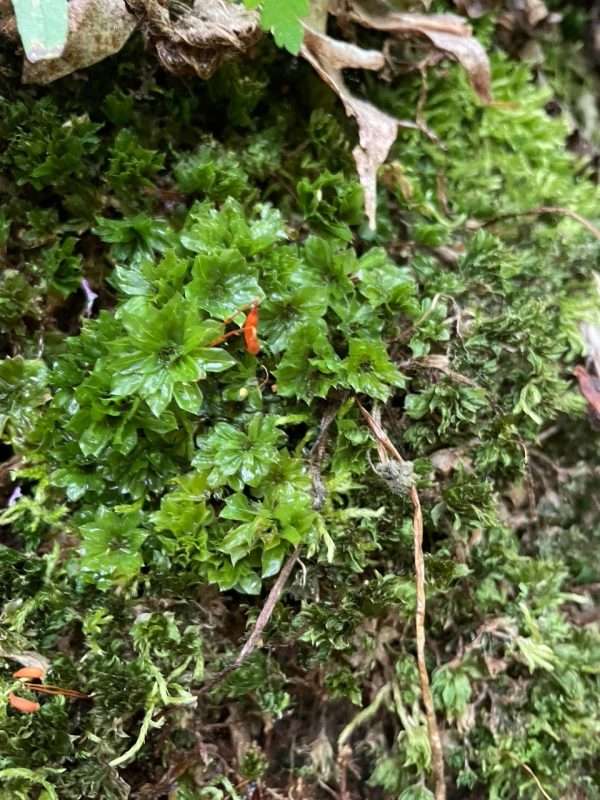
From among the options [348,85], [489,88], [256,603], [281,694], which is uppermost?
[489,88]

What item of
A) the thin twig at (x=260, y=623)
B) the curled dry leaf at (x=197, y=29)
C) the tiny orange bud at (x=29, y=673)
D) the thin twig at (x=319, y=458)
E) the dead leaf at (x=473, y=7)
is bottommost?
the tiny orange bud at (x=29, y=673)

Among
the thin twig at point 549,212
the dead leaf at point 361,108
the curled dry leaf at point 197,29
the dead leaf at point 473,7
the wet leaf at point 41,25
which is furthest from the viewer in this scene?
the dead leaf at point 473,7

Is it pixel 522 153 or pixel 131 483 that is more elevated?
pixel 522 153

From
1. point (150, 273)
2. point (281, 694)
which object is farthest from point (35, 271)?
point (281, 694)

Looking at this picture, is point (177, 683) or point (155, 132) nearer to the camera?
point (177, 683)

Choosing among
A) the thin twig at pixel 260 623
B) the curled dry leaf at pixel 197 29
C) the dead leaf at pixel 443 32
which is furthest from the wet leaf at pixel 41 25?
the thin twig at pixel 260 623

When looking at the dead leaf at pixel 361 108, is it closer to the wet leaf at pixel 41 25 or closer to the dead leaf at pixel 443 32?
the dead leaf at pixel 443 32

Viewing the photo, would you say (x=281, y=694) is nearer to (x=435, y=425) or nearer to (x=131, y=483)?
(x=131, y=483)
